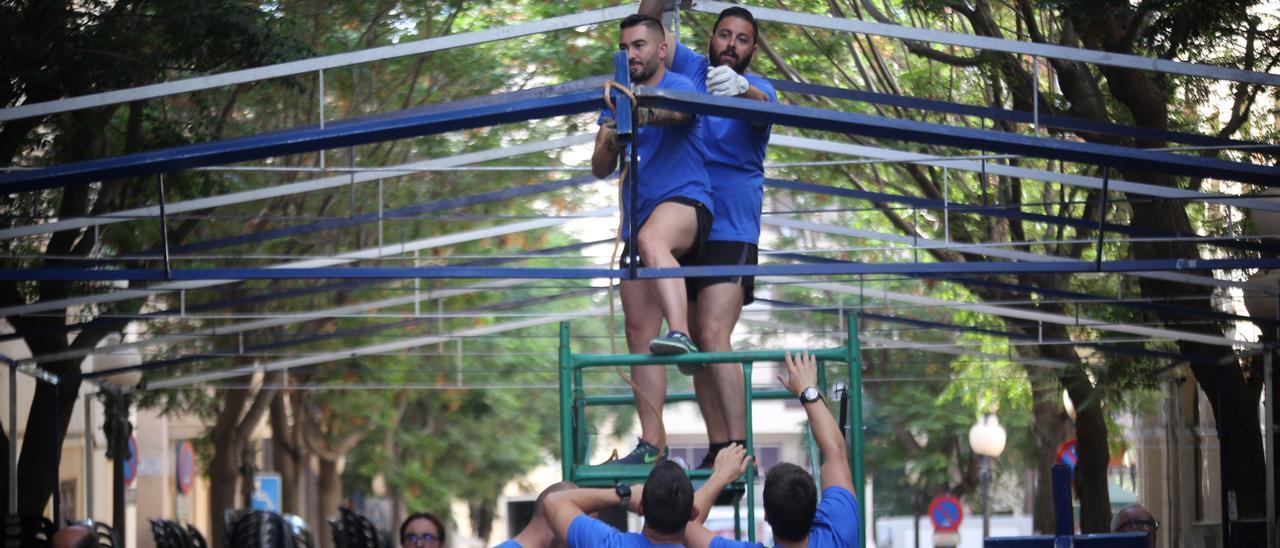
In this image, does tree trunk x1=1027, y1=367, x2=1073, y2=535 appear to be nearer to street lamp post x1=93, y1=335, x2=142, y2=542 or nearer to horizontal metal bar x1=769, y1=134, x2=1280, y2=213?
horizontal metal bar x1=769, y1=134, x2=1280, y2=213

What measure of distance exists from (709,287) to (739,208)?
1.47ft

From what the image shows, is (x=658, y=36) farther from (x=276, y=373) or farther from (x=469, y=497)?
(x=469, y=497)

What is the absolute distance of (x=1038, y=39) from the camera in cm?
1273

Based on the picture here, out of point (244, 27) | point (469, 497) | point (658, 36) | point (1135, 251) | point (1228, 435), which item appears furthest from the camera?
point (469, 497)

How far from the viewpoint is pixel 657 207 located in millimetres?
7266

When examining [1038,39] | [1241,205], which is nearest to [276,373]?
[1038,39]

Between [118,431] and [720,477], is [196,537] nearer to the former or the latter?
[118,431]

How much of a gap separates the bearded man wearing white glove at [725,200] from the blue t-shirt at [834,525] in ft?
4.94

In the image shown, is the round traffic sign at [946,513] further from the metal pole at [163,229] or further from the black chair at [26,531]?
the metal pole at [163,229]

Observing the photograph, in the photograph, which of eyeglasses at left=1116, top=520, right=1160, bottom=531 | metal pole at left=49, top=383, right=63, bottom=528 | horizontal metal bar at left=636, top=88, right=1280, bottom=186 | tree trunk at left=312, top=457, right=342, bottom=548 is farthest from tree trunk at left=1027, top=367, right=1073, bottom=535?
horizontal metal bar at left=636, top=88, right=1280, bottom=186

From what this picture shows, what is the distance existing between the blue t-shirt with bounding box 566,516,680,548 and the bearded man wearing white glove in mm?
1544

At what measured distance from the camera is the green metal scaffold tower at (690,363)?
6.55 m

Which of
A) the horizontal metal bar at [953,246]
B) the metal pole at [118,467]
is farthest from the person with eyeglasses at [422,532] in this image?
the metal pole at [118,467]

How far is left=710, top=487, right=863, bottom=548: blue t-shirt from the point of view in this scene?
5.46 meters
